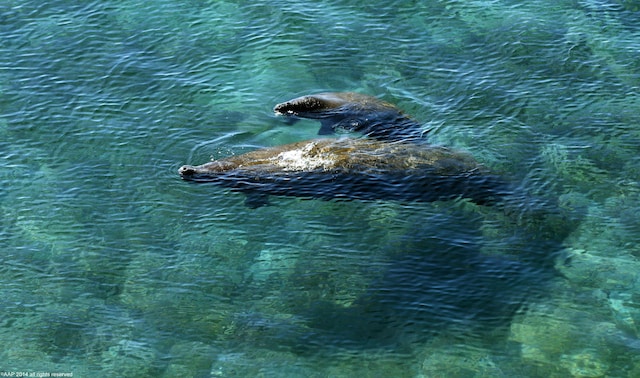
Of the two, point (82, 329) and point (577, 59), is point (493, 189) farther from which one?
point (82, 329)

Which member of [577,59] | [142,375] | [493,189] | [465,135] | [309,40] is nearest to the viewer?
[142,375]

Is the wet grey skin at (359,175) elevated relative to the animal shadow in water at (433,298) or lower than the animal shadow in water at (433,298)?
elevated

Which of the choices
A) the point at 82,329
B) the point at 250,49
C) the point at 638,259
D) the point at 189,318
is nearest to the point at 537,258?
the point at 638,259

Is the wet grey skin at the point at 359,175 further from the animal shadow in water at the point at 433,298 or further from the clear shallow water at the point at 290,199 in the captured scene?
the animal shadow in water at the point at 433,298

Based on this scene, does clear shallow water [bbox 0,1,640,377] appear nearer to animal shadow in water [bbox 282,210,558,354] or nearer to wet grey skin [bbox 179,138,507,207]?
animal shadow in water [bbox 282,210,558,354]

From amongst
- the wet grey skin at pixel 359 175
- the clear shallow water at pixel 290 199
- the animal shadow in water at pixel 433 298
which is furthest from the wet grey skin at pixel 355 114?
the animal shadow in water at pixel 433 298

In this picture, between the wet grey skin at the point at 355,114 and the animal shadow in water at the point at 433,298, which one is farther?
the wet grey skin at the point at 355,114

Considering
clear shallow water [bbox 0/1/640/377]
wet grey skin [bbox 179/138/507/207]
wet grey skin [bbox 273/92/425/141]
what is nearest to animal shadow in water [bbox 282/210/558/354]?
clear shallow water [bbox 0/1/640/377]
